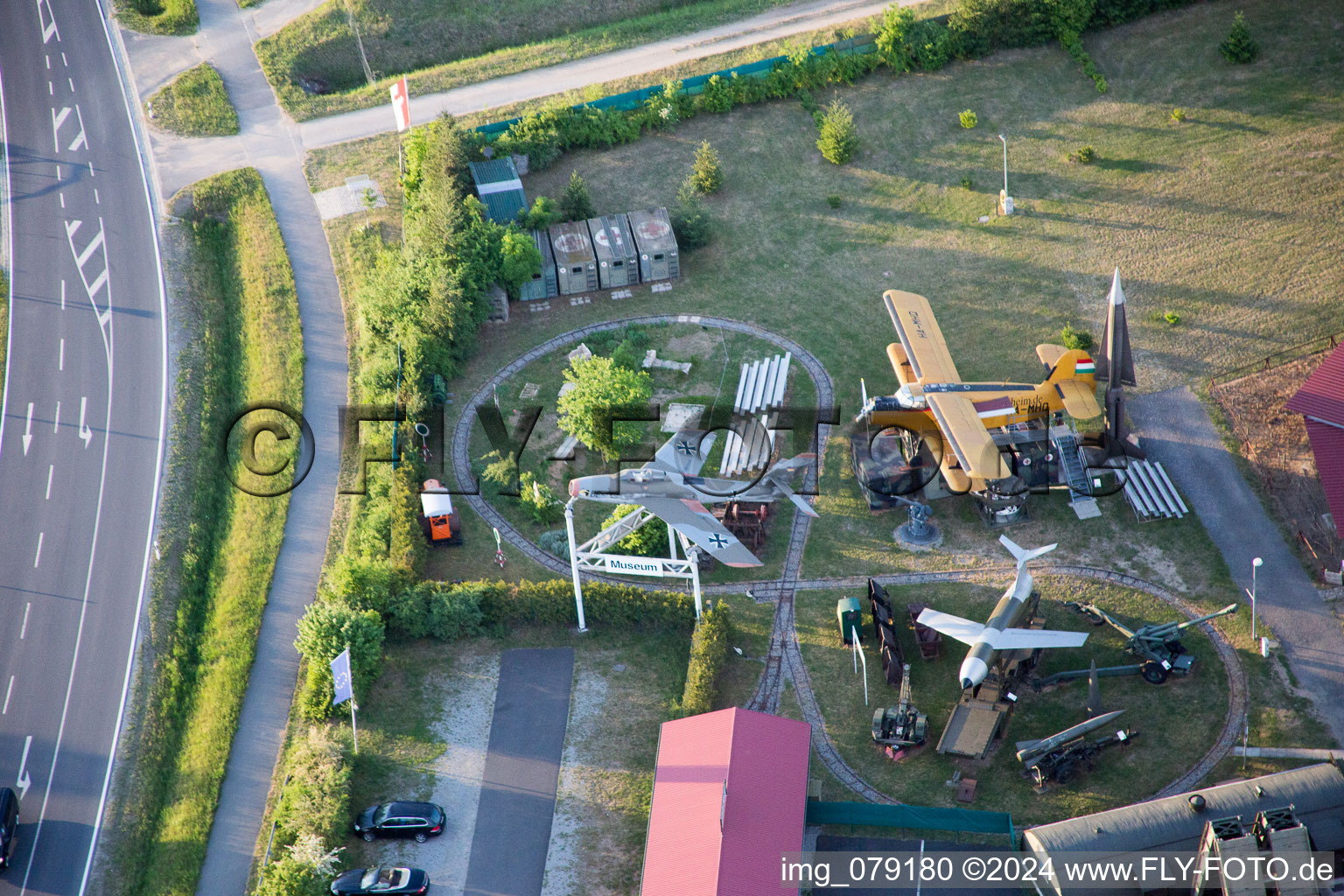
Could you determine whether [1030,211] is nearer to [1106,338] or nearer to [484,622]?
[1106,338]

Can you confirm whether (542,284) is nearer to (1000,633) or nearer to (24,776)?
(1000,633)

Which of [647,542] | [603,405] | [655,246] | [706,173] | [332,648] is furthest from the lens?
[706,173]

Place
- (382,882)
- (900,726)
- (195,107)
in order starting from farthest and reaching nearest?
(195,107) → (900,726) → (382,882)

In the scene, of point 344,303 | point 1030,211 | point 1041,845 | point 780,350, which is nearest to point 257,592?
point 344,303

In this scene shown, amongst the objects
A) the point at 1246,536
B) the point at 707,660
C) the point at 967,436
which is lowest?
the point at 707,660

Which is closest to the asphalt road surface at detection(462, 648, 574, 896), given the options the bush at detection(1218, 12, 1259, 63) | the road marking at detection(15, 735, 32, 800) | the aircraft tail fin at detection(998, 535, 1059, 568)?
the road marking at detection(15, 735, 32, 800)

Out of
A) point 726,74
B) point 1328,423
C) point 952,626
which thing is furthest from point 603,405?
point 726,74

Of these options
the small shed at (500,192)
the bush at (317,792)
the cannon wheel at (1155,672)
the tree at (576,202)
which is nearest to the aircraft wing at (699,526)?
the bush at (317,792)

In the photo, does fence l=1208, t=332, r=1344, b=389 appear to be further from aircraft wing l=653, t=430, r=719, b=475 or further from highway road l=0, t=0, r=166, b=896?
highway road l=0, t=0, r=166, b=896
